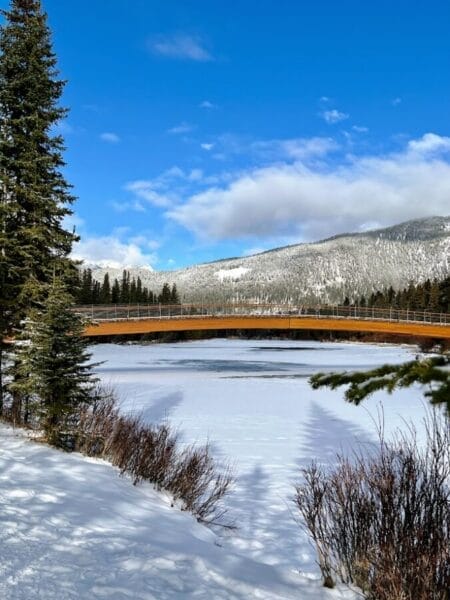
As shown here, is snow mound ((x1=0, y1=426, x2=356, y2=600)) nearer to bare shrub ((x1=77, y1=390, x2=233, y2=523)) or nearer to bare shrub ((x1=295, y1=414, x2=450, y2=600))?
bare shrub ((x1=295, y1=414, x2=450, y2=600))

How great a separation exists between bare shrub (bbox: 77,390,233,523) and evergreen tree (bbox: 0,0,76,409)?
684cm

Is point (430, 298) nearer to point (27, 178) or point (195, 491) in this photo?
point (27, 178)

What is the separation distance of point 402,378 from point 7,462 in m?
6.87

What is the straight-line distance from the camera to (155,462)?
945cm

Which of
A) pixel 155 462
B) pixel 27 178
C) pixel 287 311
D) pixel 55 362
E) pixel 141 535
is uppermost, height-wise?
pixel 27 178

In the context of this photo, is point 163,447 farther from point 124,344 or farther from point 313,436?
point 124,344

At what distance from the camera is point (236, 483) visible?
10766 mm

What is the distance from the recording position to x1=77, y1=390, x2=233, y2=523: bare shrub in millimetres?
8680

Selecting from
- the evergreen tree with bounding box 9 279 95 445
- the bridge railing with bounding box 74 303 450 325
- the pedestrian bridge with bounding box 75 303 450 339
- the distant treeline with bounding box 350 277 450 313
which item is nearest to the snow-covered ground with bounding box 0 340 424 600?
the evergreen tree with bounding box 9 279 95 445

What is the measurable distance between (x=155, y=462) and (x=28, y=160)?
11.7 metres

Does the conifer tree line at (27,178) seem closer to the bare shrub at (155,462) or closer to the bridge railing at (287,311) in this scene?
the bare shrub at (155,462)

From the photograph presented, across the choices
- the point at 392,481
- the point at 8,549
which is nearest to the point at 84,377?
the point at 8,549

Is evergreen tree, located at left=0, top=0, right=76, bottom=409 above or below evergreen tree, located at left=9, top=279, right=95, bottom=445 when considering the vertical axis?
above

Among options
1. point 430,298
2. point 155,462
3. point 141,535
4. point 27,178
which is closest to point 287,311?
point 27,178
